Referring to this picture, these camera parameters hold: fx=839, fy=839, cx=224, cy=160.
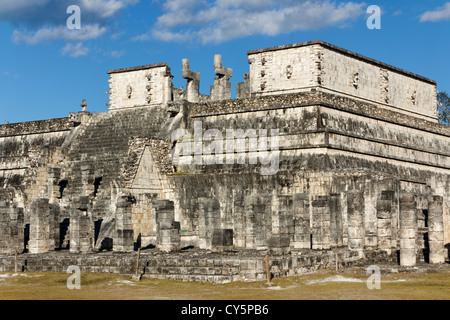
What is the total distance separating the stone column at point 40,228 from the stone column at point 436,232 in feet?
46.2

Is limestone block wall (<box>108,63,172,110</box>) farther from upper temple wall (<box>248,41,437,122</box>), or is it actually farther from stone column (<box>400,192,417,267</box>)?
stone column (<box>400,192,417,267</box>)

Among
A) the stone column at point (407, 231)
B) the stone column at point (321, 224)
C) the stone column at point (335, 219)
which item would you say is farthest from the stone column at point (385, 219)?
the stone column at point (321, 224)

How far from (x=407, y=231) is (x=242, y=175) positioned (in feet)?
32.0

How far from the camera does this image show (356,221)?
93.1 ft

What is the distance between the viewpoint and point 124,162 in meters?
35.5

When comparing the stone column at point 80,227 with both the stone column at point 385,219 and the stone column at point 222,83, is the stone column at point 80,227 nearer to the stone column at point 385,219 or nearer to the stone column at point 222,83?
the stone column at point 385,219

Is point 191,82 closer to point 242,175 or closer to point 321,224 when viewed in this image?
point 242,175

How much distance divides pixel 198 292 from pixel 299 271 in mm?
4406

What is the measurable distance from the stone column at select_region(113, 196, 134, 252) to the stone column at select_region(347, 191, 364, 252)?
7627 millimetres

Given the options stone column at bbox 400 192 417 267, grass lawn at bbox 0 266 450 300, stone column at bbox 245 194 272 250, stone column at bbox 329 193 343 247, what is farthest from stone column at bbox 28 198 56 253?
stone column at bbox 400 192 417 267

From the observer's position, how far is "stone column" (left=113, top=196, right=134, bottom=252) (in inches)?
1153

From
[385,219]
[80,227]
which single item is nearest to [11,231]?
[80,227]

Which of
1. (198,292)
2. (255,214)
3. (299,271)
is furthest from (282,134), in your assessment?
(198,292)

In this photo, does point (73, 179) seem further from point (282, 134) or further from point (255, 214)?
point (255, 214)
